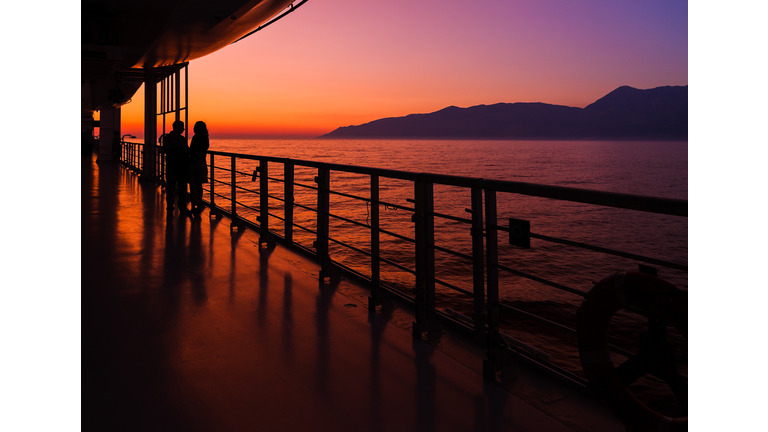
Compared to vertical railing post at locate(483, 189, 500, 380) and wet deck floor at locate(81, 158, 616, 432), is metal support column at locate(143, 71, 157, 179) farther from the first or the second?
vertical railing post at locate(483, 189, 500, 380)

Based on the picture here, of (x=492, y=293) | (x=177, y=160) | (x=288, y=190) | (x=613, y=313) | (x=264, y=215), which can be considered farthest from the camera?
(x=177, y=160)

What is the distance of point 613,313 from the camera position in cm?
152

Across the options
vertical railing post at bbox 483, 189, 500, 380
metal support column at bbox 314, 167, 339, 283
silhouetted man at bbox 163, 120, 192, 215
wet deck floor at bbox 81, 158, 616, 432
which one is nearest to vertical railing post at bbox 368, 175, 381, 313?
wet deck floor at bbox 81, 158, 616, 432

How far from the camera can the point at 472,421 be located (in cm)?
179

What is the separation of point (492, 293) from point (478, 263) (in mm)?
162

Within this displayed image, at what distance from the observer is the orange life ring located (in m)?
1.39

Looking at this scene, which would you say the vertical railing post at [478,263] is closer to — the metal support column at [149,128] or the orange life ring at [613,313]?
the orange life ring at [613,313]

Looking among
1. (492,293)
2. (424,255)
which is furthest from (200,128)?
(492,293)

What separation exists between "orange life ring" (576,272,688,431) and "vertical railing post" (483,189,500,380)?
549 millimetres

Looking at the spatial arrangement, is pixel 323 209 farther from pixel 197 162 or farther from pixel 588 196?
pixel 197 162

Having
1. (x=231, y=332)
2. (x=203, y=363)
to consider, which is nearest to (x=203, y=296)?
(x=231, y=332)
